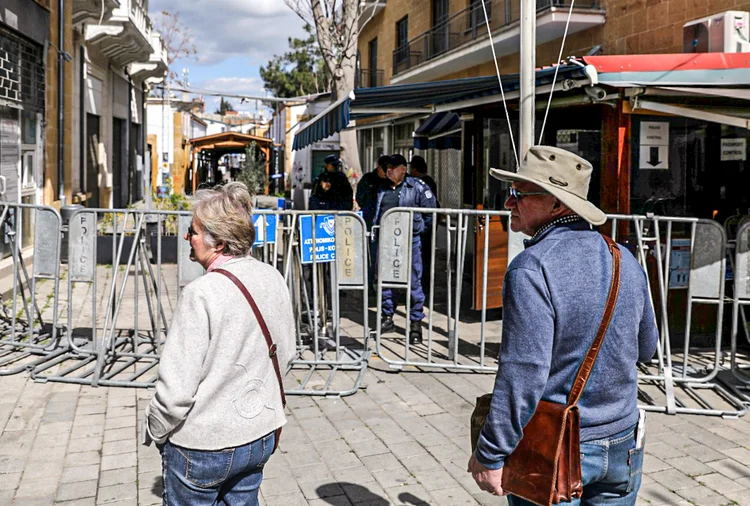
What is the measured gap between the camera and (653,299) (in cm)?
684

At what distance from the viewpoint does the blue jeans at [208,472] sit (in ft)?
8.29

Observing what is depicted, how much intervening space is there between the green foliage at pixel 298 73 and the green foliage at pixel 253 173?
66.5ft

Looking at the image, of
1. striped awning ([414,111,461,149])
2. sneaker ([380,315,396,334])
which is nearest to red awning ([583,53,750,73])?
sneaker ([380,315,396,334])

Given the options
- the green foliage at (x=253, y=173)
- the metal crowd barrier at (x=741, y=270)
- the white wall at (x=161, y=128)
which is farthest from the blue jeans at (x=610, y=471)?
the white wall at (x=161, y=128)

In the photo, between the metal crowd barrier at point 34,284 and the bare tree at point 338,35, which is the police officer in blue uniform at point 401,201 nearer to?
the metal crowd barrier at point 34,284

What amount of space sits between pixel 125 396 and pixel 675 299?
A: 16.2ft

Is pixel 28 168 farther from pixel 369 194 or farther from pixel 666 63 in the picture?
pixel 666 63

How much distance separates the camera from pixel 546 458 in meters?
2.22

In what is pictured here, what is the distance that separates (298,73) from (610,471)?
57.0 metres

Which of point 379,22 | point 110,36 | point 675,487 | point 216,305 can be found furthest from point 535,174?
point 379,22

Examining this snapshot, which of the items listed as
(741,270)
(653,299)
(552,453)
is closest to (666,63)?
(741,270)

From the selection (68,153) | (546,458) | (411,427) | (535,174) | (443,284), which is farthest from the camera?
(68,153)

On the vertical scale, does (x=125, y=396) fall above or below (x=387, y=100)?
below

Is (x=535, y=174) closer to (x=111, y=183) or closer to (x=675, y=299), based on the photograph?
→ (x=675, y=299)
